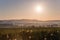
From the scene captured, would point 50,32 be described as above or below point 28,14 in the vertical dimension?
below

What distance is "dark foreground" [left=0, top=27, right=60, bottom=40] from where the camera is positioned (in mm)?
1102

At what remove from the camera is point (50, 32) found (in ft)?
3.67

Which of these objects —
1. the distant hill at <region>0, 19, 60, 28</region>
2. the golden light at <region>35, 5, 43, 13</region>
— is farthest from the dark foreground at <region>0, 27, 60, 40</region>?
the golden light at <region>35, 5, 43, 13</region>

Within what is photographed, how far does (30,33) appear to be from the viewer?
1.12 m

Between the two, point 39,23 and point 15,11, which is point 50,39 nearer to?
point 39,23

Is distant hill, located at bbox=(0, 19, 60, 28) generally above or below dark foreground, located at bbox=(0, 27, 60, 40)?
above

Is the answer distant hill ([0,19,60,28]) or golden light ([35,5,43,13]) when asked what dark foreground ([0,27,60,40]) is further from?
golden light ([35,5,43,13])

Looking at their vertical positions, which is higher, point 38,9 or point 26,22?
point 38,9

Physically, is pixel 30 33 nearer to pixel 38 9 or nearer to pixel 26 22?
pixel 26 22

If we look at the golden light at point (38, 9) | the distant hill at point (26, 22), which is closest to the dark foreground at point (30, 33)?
the distant hill at point (26, 22)

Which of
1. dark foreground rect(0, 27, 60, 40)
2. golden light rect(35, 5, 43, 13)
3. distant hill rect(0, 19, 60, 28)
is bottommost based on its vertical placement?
dark foreground rect(0, 27, 60, 40)

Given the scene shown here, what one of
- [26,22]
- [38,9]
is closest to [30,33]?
[26,22]

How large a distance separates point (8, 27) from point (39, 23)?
0.86 ft

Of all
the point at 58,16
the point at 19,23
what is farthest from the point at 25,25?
the point at 58,16
